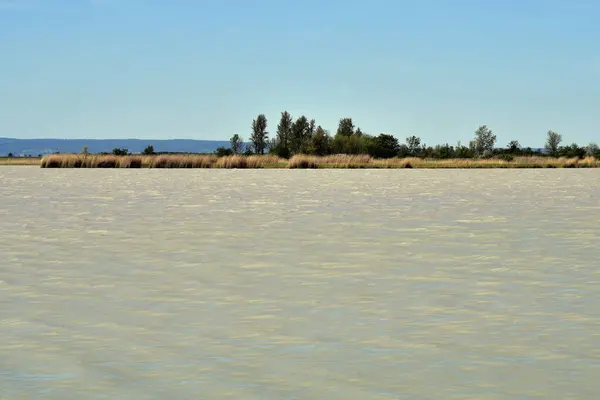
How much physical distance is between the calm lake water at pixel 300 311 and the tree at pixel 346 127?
303 feet

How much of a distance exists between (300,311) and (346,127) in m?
101

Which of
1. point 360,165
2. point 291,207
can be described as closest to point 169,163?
point 360,165

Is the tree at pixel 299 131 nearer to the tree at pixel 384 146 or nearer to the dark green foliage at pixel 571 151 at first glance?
the tree at pixel 384 146

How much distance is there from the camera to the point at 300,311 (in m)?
7.70

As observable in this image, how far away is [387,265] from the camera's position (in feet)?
35.1

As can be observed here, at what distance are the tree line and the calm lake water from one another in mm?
76339

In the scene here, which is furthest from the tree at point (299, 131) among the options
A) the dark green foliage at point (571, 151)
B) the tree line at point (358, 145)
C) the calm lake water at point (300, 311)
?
the calm lake water at point (300, 311)

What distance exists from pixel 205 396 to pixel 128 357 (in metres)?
1.09

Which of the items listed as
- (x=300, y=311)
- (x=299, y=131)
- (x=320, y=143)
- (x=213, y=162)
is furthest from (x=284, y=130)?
(x=300, y=311)

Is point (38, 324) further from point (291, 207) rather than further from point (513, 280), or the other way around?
point (291, 207)

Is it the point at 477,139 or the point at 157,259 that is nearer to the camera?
the point at 157,259

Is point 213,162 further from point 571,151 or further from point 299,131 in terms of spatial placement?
point 571,151

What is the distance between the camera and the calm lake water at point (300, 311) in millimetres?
5492

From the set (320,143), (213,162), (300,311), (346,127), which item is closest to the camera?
(300,311)
